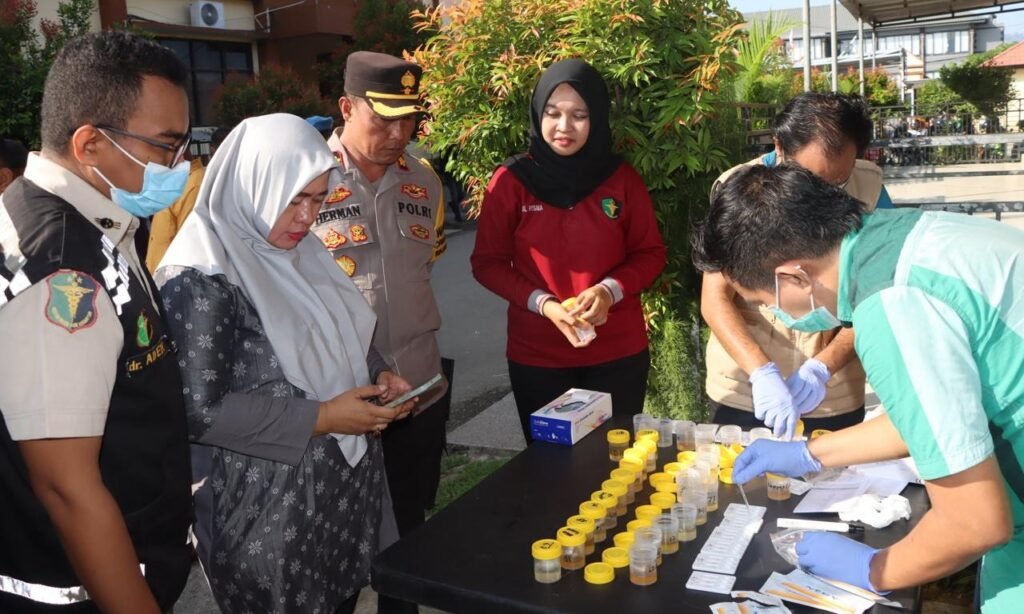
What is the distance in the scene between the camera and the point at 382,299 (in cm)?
282

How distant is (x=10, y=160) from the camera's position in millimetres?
3719

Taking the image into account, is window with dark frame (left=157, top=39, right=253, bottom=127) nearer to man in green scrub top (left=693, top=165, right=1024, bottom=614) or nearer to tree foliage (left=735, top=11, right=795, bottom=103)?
tree foliage (left=735, top=11, right=795, bottom=103)

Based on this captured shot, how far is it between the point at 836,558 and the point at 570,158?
179 centimetres

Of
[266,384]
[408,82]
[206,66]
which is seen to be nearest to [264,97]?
[206,66]

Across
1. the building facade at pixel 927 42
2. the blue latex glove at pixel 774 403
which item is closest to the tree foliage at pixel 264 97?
the blue latex glove at pixel 774 403

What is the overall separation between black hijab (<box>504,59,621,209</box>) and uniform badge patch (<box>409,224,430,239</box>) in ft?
1.29

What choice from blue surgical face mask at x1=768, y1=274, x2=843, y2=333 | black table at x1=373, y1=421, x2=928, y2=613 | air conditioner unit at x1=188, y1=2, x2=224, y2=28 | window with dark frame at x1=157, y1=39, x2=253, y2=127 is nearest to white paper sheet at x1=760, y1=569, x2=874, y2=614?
black table at x1=373, y1=421, x2=928, y2=613

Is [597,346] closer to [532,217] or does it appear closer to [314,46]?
[532,217]

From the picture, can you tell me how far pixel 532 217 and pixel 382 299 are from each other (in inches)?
24.6

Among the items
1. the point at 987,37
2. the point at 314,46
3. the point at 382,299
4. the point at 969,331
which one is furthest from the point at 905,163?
the point at 987,37

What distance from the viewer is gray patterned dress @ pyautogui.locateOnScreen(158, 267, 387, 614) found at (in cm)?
185

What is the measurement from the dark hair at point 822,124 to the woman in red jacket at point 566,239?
62cm

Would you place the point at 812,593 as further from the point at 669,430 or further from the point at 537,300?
the point at 537,300

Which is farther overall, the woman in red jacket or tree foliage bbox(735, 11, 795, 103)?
tree foliage bbox(735, 11, 795, 103)
